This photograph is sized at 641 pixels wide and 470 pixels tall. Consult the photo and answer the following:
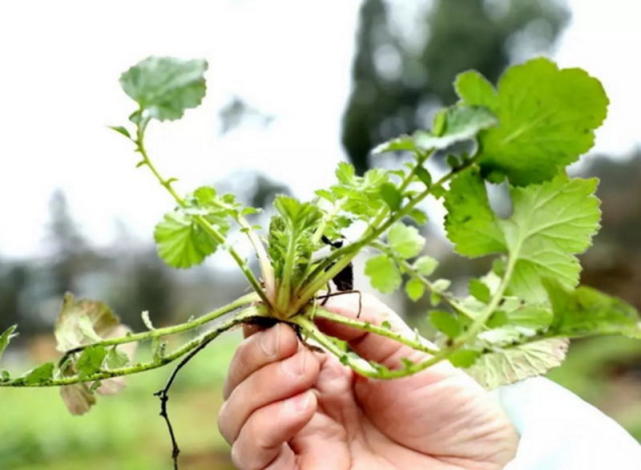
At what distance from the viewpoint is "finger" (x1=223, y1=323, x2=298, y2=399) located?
0.63 meters

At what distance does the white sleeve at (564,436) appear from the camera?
719 millimetres

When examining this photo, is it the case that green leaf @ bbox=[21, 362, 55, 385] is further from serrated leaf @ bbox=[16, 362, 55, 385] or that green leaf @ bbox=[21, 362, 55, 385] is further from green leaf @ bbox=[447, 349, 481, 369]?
green leaf @ bbox=[447, 349, 481, 369]

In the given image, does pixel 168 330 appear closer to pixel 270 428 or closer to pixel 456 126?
pixel 270 428

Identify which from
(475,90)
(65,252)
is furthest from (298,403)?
(65,252)

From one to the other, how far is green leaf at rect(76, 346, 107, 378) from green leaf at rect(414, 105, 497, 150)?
28 centimetres

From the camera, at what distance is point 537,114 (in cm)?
44

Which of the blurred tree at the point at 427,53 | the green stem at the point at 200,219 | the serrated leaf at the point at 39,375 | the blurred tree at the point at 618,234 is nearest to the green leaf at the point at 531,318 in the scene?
the green stem at the point at 200,219

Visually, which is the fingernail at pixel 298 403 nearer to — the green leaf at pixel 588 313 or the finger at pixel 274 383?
the finger at pixel 274 383

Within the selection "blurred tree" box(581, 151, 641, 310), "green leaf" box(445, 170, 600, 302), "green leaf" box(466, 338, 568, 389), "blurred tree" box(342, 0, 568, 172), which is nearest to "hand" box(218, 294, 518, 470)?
"green leaf" box(466, 338, 568, 389)

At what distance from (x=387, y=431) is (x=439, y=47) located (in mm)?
9469

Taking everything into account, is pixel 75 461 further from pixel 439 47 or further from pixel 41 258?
pixel 439 47

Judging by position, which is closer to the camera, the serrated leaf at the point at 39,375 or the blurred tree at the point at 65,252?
the serrated leaf at the point at 39,375

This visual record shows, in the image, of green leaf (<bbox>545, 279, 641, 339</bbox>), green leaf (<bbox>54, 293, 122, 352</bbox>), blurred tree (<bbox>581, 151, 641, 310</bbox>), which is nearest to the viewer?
green leaf (<bbox>545, 279, 641, 339</bbox>)

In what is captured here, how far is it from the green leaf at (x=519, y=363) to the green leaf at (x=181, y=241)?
241 mm
